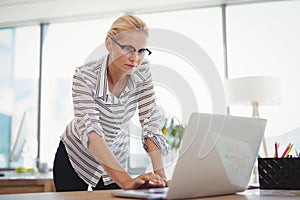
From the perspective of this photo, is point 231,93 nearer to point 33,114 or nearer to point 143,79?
point 143,79

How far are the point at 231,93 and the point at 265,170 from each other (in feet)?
6.88

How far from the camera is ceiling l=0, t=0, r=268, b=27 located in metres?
4.01

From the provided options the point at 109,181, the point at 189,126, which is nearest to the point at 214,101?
the point at 189,126

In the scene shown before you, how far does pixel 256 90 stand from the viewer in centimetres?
305

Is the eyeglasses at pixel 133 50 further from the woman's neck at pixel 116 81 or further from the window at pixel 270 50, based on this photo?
the window at pixel 270 50

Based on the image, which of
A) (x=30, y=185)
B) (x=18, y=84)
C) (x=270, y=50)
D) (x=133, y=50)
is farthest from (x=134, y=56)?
(x=18, y=84)

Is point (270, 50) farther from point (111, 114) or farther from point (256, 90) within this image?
point (111, 114)

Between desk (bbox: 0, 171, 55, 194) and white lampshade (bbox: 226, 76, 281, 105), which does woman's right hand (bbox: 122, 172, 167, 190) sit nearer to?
desk (bbox: 0, 171, 55, 194)

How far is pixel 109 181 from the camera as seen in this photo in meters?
1.50

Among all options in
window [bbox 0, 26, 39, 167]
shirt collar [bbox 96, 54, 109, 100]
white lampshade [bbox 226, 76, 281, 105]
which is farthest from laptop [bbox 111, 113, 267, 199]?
window [bbox 0, 26, 39, 167]

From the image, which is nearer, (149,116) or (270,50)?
(149,116)

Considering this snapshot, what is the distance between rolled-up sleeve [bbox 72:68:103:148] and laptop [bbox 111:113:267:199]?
1.04 feet

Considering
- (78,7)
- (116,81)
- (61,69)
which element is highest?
(78,7)

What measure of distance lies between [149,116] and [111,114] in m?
0.14
